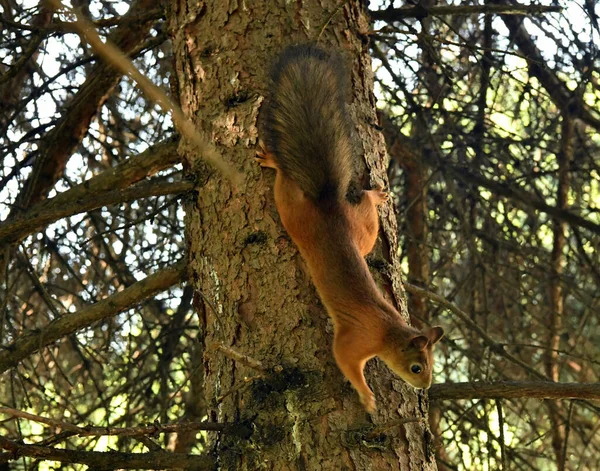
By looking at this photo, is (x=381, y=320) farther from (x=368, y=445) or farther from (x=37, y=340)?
(x=37, y=340)

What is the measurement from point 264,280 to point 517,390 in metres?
0.73

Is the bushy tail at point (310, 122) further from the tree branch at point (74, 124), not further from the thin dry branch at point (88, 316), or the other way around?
the tree branch at point (74, 124)

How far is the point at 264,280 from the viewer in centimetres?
205

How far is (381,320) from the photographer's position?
2203mm

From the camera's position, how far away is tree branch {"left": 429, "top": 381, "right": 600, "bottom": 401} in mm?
2006

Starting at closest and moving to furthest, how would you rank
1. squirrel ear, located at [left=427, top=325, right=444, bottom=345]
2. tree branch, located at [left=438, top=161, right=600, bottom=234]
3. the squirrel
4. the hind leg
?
the squirrel, the hind leg, squirrel ear, located at [left=427, top=325, right=444, bottom=345], tree branch, located at [left=438, top=161, right=600, bottom=234]

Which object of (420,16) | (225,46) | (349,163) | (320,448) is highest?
(420,16)

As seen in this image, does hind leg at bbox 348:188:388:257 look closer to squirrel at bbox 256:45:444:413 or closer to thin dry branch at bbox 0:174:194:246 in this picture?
squirrel at bbox 256:45:444:413

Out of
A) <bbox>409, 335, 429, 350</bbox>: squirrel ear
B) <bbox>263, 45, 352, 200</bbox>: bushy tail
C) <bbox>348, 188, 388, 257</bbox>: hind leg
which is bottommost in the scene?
<bbox>409, 335, 429, 350</bbox>: squirrel ear

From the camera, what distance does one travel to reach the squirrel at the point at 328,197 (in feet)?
6.98

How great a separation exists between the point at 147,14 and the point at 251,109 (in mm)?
893

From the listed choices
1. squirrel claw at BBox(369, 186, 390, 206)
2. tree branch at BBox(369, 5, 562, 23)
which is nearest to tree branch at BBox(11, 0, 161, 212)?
tree branch at BBox(369, 5, 562, 23)

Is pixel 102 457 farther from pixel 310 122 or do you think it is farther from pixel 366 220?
pixel 310 122

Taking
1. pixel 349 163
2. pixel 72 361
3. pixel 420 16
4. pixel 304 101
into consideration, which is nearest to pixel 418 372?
pixel 349 163
